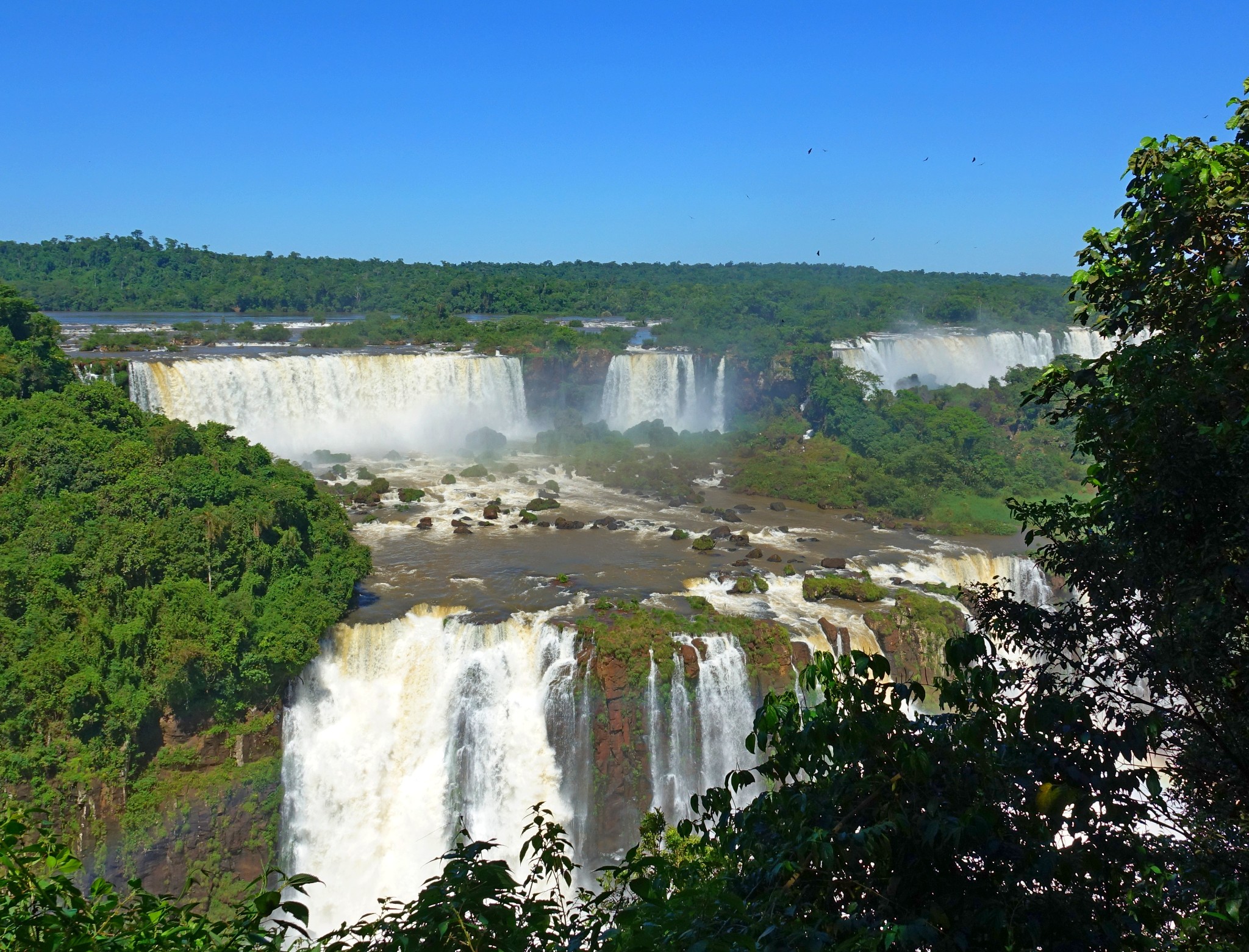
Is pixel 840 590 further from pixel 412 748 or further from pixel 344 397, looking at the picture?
pixel 344 397

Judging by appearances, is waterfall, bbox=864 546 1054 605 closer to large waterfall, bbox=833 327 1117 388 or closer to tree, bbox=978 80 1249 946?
tree, bbox=978 80 1249 946

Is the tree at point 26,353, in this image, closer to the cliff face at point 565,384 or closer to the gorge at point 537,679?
the gorge at point 537,679

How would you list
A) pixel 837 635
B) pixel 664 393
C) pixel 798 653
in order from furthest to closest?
pixel 664 393 < pixel 837 635 < pixel 798 653

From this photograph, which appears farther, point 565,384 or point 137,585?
point 565,384

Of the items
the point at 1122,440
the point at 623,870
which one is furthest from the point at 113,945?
the point at 1122,440

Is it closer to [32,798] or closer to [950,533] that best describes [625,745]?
[32,798]

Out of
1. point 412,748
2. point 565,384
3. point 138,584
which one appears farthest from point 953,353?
point 138,584

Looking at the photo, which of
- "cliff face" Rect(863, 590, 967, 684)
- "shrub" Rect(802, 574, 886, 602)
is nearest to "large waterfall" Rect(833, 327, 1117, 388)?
"shrub" Rect(802, 574, 886, 602)
